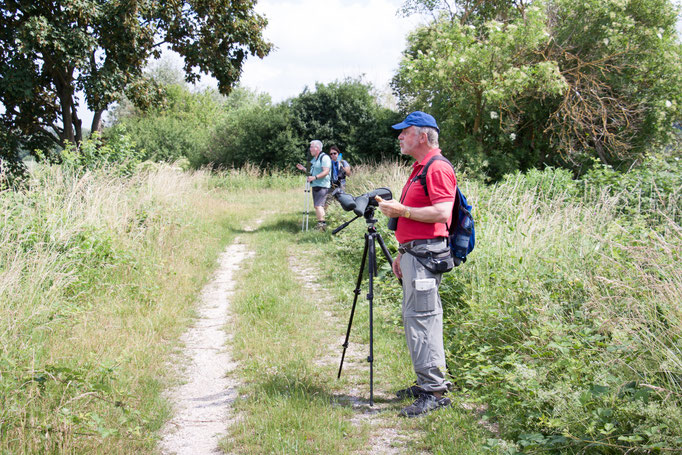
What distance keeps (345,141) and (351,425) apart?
23.6 metres

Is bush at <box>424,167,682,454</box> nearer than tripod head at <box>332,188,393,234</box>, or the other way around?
bush at <box>424,167,682,454</box>

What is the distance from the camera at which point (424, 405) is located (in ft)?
12.0

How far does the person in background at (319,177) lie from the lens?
1114 centimetres

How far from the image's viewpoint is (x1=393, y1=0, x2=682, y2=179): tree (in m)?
11.7

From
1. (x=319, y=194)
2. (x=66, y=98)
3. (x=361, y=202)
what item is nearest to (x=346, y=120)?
(x=66, y=98)

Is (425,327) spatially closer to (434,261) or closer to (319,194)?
(434,261)

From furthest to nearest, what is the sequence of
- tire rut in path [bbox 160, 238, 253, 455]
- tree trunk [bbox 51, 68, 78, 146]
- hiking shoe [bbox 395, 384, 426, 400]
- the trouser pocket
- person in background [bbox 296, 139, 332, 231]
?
tree trunk [bbox 51, 68, 78, 146] < person in background [bbox 296, 139, 332, 231] < hiking shoe [bbox 395, 384, 426, 400] < the trouser pocket < tire rut in path [bbox 160, 238, 253, 455]

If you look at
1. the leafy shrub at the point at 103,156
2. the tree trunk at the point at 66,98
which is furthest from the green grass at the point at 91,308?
the tree trunk at the point at 66,98

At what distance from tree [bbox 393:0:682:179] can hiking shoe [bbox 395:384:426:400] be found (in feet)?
28.9

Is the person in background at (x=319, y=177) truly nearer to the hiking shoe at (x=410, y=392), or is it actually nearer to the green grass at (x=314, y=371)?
the green grass at (x=314, y=371)

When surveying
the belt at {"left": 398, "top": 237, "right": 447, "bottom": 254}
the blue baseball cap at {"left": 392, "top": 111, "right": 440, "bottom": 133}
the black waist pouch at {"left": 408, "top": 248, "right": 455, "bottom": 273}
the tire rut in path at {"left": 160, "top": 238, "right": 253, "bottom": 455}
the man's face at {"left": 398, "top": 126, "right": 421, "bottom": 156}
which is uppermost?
the blue baseball cap at {"left": 392, "top": 111, "right": 440, "bottom": 133}

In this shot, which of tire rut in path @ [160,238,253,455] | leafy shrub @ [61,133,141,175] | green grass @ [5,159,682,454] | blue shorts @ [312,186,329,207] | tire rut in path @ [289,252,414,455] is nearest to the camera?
green grass @ [5,159,682,454]

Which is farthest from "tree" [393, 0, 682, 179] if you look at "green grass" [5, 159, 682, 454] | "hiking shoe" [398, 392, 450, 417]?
"hiking shoe" [398, 392, 450, 417]

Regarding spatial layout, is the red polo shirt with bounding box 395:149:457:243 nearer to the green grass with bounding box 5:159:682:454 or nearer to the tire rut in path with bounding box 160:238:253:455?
the green grass with bounding box 5:159:682:454
